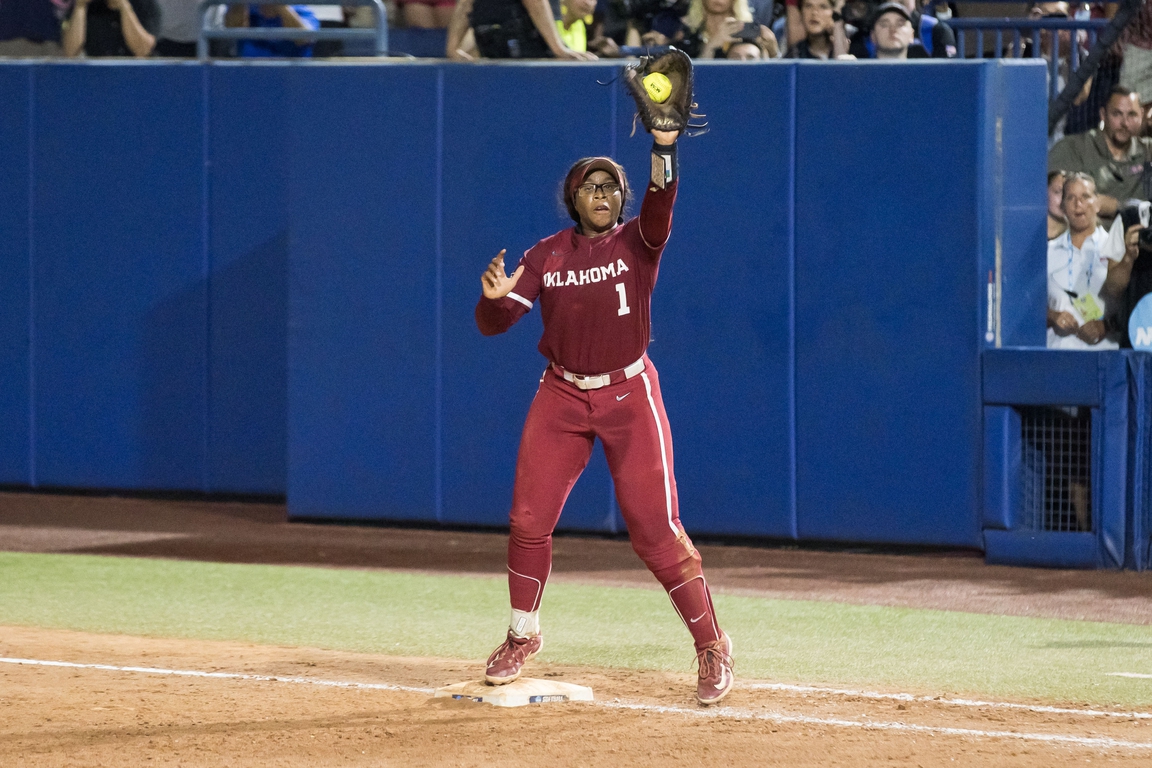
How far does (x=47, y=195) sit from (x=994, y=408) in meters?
7.36

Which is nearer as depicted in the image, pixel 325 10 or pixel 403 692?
pixel 403 692

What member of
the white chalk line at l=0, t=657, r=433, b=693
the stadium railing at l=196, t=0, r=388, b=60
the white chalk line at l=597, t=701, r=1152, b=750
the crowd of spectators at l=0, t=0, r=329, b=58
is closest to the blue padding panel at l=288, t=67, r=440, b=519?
the stadium railing at l=196, t=0, r=388, b=60

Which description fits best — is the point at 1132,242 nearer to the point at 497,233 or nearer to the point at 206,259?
the point at 497,233

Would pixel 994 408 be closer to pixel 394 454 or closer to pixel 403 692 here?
pixel 394 454

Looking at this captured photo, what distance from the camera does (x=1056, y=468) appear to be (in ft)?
30.5

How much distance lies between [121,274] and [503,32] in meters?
3.71

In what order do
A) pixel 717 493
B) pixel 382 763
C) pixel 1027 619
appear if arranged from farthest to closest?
pixel 717 493, pixel 1027 619, pixel 382 763

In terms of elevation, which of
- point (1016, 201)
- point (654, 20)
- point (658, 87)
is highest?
point (654, 20)

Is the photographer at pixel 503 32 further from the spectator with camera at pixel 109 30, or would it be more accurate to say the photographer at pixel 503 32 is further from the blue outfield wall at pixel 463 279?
the spectator with camera at pixel 109 30

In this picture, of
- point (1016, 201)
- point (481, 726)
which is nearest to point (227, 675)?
point (481, 726)

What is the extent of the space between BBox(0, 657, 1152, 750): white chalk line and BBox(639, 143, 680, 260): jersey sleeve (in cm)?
169

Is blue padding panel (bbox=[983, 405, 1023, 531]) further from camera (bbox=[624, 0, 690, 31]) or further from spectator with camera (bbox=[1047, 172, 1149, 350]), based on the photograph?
camera (bbox=[624, 0, 690, 31])

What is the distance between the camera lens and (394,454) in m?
10.5

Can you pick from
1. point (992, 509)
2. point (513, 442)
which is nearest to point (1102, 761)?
point (992, 509)
